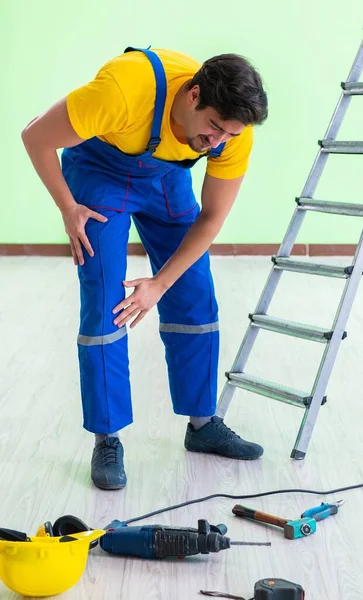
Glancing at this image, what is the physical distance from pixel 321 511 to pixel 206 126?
964 mm

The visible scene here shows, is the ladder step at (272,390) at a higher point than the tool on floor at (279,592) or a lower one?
lower

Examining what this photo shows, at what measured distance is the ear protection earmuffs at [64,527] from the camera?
1808mm

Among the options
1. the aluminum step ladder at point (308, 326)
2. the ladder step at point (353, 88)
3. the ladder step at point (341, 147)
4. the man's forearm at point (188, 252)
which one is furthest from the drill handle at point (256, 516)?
the ladder step at point (353, 88)

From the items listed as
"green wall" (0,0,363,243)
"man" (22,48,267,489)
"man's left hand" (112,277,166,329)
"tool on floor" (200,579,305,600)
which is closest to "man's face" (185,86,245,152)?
"man" (22,48,267,489)

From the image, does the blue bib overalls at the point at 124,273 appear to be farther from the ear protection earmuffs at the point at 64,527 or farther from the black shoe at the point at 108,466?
the ear protection earmuffs at the point at 64,527

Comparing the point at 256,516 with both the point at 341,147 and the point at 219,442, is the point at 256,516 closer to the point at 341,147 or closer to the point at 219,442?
the point at 219,442

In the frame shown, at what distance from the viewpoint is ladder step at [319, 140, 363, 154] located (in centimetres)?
266

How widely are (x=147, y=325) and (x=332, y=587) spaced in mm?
2692

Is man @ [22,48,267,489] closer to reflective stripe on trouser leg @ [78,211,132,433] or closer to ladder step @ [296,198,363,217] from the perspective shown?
reflective stripe on trouser leg @ [78,211,132,433]

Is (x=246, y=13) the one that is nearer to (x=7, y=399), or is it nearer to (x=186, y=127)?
(x=7, y=399)

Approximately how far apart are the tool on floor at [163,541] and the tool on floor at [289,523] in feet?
0.51

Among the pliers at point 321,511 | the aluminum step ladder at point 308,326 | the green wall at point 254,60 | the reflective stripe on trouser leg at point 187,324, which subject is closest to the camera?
the pliers at point 321,511

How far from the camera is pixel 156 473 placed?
2410 millimetres

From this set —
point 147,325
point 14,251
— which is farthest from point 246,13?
point 147,325
